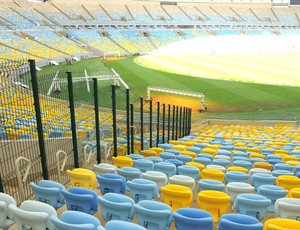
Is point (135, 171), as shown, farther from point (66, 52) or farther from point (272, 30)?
point (272, 30)

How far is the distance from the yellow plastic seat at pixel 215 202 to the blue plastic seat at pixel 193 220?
78cm

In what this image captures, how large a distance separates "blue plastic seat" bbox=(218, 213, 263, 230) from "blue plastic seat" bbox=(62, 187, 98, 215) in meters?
1.91

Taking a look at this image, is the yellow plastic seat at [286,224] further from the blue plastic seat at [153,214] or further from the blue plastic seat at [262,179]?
the blue plastic seat at [262,179]

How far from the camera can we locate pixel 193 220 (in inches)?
154

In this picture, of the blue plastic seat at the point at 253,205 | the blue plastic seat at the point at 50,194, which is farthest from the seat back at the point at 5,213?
the blue plastic seat at the point at 253,205

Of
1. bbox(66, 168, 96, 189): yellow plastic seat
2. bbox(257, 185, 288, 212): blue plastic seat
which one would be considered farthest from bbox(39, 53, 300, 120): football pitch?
bbox(257, 185, 288, 212): blue plastic seat

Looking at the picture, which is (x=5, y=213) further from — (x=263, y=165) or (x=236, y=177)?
(x=263, y=165)

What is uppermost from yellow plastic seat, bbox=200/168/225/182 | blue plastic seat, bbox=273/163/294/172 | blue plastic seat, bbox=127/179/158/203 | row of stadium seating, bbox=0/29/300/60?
row of stadium seating, bbox=0/29/300/60

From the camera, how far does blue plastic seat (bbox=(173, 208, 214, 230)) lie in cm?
391

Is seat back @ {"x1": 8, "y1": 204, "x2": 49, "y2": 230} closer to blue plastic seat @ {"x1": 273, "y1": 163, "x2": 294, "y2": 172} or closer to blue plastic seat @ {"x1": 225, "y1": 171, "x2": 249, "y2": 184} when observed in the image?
blue plastic seat @ {"x1": 225, "y1": 171, "x2": 249, "y2": 184}

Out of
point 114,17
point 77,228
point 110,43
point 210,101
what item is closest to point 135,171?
point 77,228

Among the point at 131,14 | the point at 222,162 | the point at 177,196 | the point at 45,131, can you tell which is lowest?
the point at 222,162

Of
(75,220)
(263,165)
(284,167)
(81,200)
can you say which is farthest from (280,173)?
(75,220)

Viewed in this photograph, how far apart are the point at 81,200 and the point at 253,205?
259 cm
